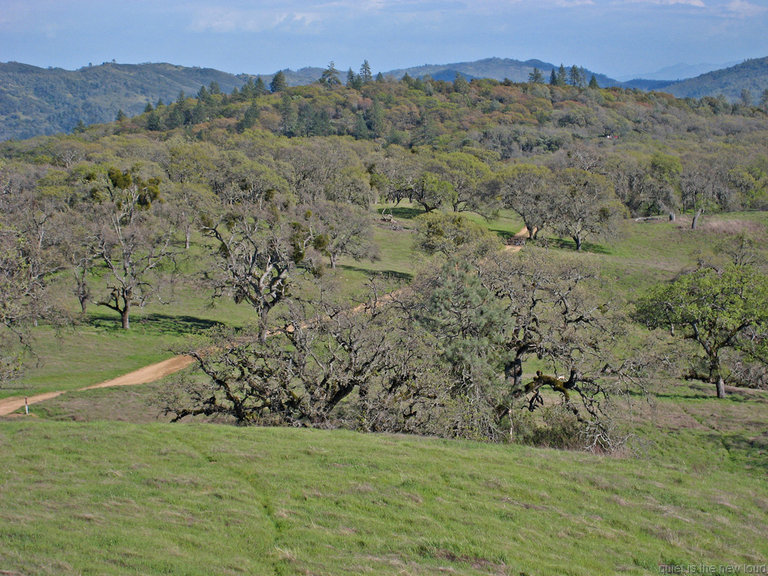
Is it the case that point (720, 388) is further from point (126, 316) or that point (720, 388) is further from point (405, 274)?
point (126, 316)

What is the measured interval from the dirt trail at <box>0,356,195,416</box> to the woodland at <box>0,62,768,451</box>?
64.7 inches

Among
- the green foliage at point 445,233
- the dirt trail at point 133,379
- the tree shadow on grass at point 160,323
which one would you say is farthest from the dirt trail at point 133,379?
the green foliage at point 445,233

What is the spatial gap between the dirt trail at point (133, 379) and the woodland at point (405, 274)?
1644mm

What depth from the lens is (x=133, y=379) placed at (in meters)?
31.2

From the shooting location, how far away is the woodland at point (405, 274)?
2186 centimetres

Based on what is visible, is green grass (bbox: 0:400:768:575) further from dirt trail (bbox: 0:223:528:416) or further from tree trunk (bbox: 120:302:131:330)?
tree trunk (bbox: 120:302:131:330)

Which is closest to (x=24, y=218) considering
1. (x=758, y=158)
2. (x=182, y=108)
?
(x=758, y=158)

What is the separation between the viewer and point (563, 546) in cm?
1222

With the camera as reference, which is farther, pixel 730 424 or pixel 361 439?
pixel 730 424

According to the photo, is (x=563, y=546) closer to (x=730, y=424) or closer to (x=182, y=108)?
(x=730, y=424)

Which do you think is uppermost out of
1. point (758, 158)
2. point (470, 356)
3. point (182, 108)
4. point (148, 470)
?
point (182, 108)

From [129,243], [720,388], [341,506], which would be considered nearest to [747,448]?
[720,388]

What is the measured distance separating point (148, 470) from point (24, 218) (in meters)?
34.3

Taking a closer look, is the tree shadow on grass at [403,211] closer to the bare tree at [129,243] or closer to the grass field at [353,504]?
the bare tree at [129,243]
